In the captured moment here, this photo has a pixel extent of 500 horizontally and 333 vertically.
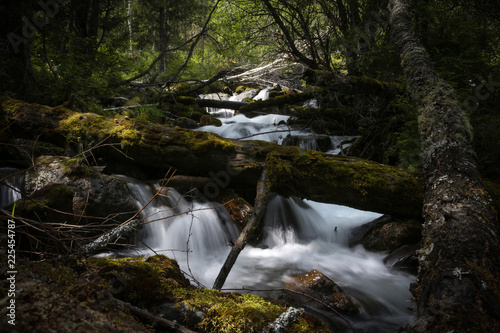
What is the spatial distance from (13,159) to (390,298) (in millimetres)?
6866

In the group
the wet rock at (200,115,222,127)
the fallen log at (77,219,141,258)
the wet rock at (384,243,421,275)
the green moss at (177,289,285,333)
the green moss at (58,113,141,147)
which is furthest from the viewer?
the wet rock at (200,115,222,127)

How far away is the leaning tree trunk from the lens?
1.77 meters

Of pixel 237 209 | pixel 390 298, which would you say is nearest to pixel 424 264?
pixel 390 298

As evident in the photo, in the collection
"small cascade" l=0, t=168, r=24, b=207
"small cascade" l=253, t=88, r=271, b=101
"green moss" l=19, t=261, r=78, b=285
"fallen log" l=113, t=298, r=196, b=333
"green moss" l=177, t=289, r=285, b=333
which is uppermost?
"small cascade" l=253, t=88, r=271, b=101

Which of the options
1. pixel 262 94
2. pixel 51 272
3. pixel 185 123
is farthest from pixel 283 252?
pixel 262 94

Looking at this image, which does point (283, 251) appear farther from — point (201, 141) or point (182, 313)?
point (182, 313)

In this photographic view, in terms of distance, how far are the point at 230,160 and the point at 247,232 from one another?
6.28ft

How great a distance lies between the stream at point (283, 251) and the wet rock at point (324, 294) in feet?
0.42

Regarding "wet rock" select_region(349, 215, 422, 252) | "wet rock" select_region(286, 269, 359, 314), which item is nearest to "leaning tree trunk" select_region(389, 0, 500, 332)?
"wet rock" select_region(286, 269, 359, 314)

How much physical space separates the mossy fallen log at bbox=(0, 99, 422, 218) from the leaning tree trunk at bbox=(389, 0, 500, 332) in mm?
748

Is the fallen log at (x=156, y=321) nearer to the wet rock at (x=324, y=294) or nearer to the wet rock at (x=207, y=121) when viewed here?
the wet rock at (x=324, y=294)

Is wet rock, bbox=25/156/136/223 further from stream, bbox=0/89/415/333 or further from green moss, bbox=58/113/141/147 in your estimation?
green moss, bbox=58/113/141/147

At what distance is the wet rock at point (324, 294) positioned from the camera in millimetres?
3492

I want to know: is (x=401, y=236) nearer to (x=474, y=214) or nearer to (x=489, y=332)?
(x=474, y=214)
